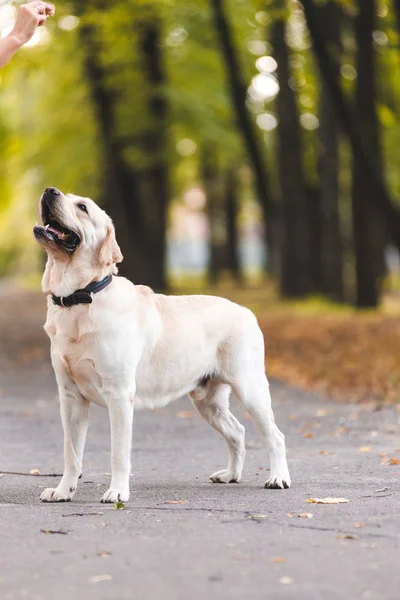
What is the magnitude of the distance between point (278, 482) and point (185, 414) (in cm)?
514

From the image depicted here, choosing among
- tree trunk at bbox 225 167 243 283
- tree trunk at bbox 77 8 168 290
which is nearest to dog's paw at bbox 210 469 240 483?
tree trunk at bbox 77 8 168 290

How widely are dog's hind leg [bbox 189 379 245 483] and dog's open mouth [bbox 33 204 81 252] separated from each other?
1.55m

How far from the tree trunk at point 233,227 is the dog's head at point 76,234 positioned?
37.1 metres

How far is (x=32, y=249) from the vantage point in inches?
2731

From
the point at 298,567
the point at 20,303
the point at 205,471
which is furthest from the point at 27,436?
the point at 20,303

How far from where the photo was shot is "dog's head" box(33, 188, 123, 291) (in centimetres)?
704

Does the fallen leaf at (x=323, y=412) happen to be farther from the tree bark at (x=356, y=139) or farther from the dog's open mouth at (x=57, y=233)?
the tree bark at (x=356, y=139)

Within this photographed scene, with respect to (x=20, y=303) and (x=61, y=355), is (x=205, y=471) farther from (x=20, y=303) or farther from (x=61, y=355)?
(x=20, y=303)

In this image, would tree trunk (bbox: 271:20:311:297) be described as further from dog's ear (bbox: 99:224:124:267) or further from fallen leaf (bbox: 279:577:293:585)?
fallen leaf (bbox: 279:577:293:585)

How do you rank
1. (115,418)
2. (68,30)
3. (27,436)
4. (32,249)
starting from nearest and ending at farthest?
(115,418)
(27,436)
(68,30)
(32,249)

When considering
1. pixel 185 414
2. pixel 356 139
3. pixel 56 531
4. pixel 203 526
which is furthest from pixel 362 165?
pixel 56 531

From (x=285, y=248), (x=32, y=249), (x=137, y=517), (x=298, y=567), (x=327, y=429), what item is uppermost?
(x=298, y=567)

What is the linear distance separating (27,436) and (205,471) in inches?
105

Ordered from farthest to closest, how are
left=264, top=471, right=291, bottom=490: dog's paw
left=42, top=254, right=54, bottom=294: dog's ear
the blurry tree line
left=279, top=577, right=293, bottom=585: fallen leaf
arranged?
the blurry tree line < left=264, top=471, right=291, bottom=490: dog's paw < left=42, top=254, right=54, bottom=294: dog's ear < left=279, top=577, right=293, bottom=585: fallen leaf
